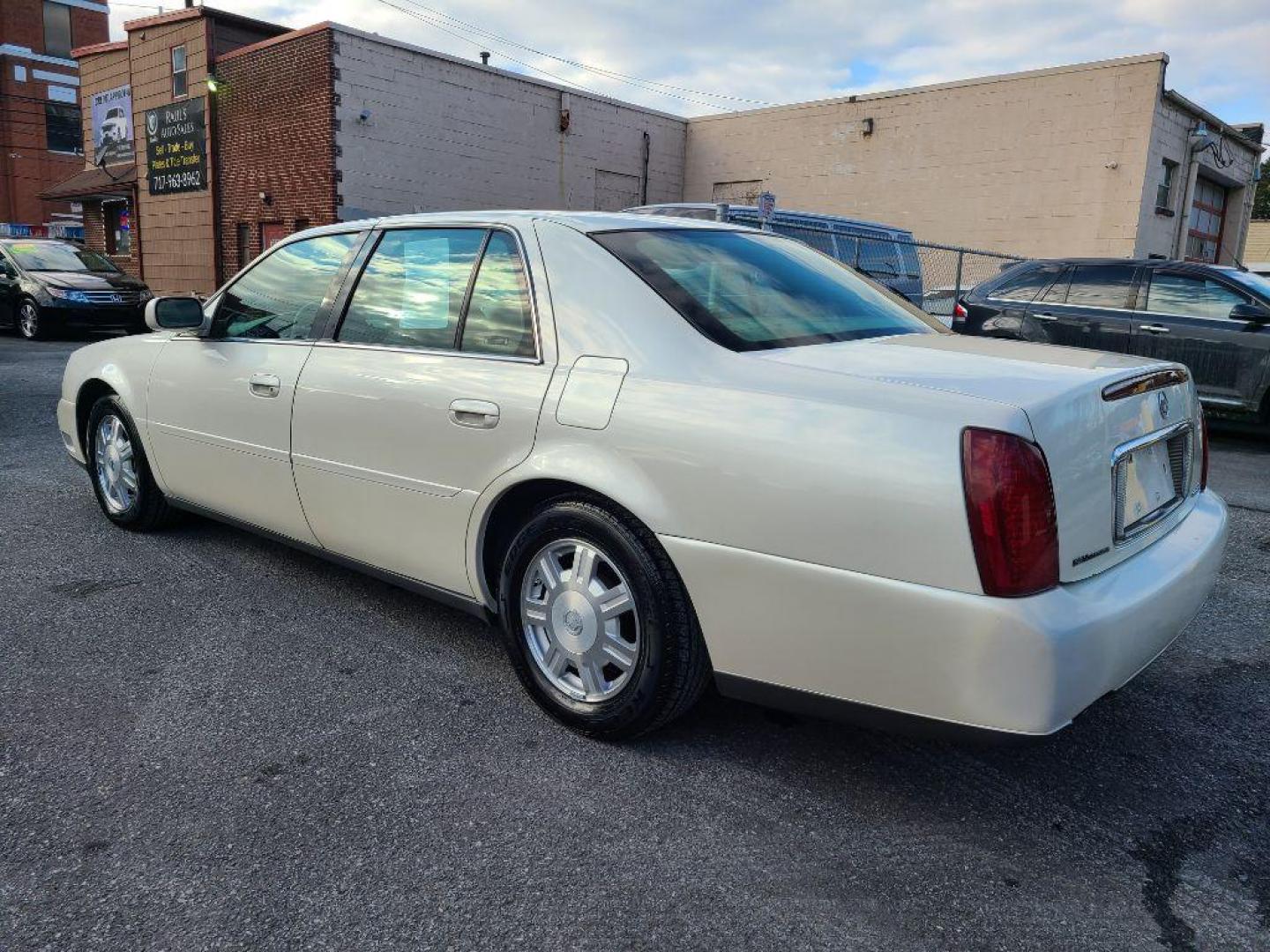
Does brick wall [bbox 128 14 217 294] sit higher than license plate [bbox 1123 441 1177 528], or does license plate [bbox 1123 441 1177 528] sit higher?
brick wall [bbox 128 14 217 294]

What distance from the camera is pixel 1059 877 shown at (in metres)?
2.23

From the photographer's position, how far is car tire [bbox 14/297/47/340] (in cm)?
1559

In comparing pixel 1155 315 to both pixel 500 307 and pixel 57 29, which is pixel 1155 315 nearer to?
pixel 500 307

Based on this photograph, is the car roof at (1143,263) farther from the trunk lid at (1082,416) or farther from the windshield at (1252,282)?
the trunk lid at (1082,416)

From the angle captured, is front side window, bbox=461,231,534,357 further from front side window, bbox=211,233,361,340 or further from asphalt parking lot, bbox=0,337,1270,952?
asphalt parking lot, bbox=0,337,1270,952

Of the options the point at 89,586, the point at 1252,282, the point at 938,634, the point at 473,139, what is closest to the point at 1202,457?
the point at 938,634

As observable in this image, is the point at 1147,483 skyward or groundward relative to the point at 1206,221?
groundward

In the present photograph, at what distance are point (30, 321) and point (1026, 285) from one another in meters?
15.2

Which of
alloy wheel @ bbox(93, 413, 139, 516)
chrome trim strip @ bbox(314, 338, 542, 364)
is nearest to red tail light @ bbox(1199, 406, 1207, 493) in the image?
chrome trim strip @ bbox(314, 338, 542, 364)

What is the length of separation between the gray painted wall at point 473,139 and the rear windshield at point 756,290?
16.0 m

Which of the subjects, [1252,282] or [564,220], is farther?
[1252,282]

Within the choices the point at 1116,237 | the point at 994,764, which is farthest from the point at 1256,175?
the point at 994,764

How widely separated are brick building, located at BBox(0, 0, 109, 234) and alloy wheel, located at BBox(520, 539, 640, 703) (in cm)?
4526

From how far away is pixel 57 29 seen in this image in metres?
42.7
